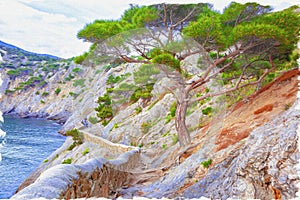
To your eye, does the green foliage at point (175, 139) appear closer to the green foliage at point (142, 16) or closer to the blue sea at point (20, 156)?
the green foliage at point (142, 16)

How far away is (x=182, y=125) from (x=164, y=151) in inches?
22.0

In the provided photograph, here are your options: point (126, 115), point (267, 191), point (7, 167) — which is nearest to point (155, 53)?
point (126, 115)

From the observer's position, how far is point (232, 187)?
3383 mm

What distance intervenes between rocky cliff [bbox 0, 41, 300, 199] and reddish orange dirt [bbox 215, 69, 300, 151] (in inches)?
1.8

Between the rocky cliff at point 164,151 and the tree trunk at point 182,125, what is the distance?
107mm

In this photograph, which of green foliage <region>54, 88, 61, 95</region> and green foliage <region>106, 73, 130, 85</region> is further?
green foliage <region>54, 88, 61, 95</region>

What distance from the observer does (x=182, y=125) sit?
4.82 meters

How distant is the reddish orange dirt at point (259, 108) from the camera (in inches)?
206

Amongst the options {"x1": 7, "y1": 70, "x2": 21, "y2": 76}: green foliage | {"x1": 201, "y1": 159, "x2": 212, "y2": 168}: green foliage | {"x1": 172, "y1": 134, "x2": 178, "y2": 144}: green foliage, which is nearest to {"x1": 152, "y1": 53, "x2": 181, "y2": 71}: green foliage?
{"x1": 172, "y1": 134, "x2": 178, "y2": 144}: green foliage

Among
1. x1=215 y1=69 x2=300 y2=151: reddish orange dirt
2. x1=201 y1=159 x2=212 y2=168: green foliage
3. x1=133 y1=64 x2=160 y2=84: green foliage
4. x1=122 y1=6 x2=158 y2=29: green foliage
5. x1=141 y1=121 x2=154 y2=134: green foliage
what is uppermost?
x1=122 y1=6 x2=158 y2=29: green foliage

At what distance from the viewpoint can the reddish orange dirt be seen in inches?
206

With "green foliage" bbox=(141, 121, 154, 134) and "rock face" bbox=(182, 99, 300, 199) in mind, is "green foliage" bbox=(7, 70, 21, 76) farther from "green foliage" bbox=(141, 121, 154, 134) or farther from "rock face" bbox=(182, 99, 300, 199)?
"rock face" bbox=(182, 99, 300, 199)

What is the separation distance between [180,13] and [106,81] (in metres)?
2.63

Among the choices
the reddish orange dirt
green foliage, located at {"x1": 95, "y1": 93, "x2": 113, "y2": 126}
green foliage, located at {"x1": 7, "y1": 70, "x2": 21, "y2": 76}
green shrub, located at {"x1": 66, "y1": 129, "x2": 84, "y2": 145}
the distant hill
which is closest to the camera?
green foliage, located at {"x1": 95, "y1": 93, "x2": 113, "y2": 126}
